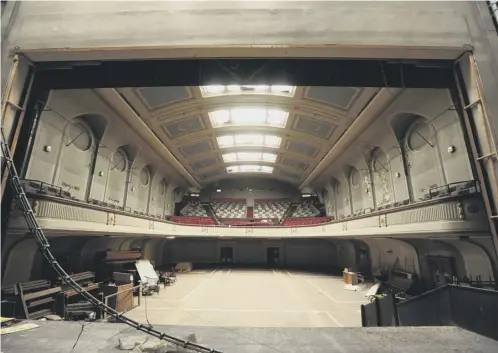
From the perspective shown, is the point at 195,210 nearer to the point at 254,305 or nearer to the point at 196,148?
the point at 196,148

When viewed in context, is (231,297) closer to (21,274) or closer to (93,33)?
(21,274)

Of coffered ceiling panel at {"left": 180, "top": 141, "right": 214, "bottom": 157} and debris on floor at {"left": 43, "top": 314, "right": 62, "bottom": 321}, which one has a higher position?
coffered ceiling panel at {"left": 180, "top": 141, "right": 214, "bottom": 157}

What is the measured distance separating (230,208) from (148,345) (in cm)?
2080

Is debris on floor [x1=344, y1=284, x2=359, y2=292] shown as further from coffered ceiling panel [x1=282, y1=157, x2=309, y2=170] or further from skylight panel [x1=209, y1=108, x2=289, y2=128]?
skylight panel [x1=209, y1=108, x2=289, y2=128]

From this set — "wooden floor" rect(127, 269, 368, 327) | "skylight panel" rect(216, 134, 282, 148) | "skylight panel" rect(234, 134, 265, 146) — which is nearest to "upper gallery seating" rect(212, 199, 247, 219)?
"wooden floor" rect(127, 269, 368, 327)

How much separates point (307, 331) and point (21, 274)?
23.3ft

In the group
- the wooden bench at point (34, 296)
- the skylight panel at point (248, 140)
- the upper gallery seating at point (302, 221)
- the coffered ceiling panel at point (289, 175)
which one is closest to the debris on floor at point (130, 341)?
the wooden bench at point (34, 296)

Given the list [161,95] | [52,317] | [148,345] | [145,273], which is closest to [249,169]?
[145,273]

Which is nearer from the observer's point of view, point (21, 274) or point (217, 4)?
point (217, 4)

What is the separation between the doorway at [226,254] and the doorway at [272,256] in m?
3.06

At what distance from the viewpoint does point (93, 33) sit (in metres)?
3.45

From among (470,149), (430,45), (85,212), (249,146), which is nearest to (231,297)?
(85,212)

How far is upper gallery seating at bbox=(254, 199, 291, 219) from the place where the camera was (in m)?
22.8

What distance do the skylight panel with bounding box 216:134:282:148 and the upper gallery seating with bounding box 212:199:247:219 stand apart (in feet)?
32.2
